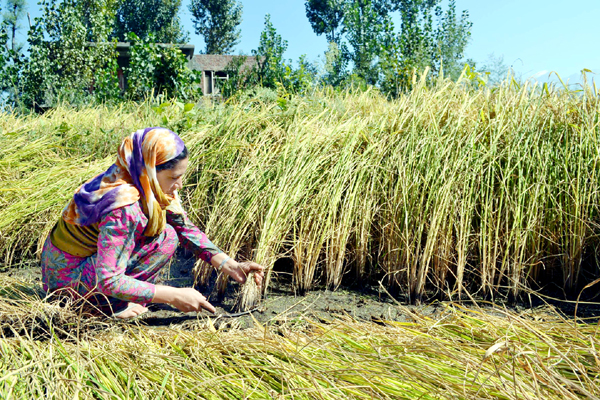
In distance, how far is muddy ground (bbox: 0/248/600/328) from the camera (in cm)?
209

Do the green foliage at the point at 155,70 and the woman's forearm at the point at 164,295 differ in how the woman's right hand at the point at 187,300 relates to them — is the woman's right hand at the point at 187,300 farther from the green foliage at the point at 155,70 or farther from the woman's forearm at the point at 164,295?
the green foliage at the point at 155,70

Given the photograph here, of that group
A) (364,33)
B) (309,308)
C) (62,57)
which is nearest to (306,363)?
(309,308)

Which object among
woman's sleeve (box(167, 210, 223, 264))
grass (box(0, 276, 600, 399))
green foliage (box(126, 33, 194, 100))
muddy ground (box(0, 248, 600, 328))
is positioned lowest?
muddy ground (box(0, 248, 600, 328))

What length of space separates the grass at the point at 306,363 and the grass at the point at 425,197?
566 millimetres

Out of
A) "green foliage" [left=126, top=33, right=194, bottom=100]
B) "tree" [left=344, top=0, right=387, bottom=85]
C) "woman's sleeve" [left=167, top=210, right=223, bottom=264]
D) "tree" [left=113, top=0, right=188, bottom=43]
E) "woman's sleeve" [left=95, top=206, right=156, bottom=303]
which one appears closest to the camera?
"woman's sleeve" [left=95, top=206, right=156, bottom=303]

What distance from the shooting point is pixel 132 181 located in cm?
182

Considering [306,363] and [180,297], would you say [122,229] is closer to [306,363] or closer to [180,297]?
[180,297]

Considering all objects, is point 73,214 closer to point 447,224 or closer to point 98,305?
point 98,305

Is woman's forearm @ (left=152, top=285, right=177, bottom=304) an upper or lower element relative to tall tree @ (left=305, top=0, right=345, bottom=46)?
lower

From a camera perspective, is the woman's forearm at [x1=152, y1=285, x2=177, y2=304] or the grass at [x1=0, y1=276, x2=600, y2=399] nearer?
the grass at [x1=0, y1=276, x2=600, y2=399]

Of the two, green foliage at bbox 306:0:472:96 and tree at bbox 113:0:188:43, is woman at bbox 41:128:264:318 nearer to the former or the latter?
green foliage at bbox 306:0:472:96

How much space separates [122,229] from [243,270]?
0.58m

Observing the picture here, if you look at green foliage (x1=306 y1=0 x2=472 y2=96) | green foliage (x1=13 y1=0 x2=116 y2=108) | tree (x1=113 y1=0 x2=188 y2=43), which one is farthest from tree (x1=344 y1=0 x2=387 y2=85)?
tree (x1=113 y1=0 x2=188 y2=43)

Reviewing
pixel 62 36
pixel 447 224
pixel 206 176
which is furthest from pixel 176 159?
pixel 62 36
